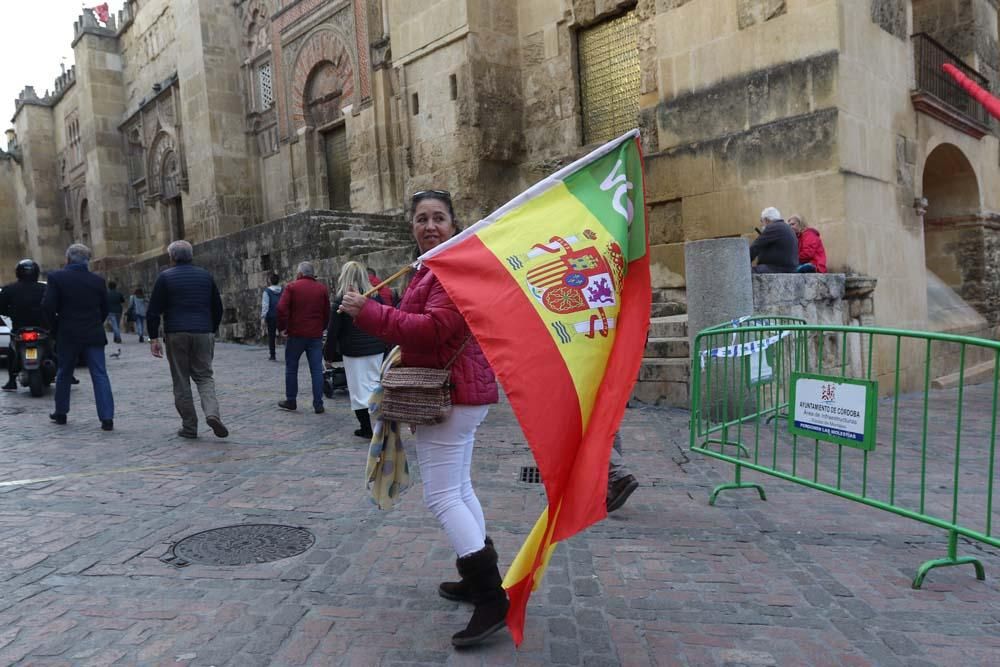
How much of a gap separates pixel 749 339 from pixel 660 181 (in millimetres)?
5946

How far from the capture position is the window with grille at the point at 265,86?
23250mm

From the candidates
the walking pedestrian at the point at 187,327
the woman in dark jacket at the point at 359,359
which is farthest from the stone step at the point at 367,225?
the woman in dark jacket at the point at 359,359

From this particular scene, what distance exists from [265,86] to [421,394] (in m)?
23.6

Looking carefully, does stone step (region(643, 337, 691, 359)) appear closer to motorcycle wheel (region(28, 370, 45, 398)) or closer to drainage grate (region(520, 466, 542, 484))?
drainage grate (region(520, 466, 542, 484))

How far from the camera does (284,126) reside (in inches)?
888

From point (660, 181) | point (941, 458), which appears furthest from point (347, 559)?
point (660, 181)

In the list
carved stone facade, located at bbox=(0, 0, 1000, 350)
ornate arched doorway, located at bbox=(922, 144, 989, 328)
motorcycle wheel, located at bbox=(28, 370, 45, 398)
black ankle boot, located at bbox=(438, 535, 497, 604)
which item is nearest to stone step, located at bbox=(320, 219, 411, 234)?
carved stone facade, located at bbox=(0, 0, 1000, 350)

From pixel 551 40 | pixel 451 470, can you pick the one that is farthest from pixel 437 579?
pixel 551 40

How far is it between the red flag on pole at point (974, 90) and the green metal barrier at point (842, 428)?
24.2ft

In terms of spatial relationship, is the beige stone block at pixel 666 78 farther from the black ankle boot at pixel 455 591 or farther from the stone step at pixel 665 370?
the black ankle boot at pixel 455 591

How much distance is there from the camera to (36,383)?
10031 mm

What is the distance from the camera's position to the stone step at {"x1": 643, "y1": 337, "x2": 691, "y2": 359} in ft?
26.2

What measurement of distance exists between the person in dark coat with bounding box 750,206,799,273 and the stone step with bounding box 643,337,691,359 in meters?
1.34

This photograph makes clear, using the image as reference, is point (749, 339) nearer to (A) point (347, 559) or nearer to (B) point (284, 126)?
(A) point (347, 559)
